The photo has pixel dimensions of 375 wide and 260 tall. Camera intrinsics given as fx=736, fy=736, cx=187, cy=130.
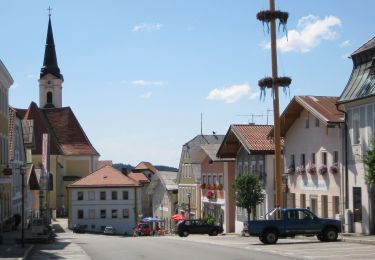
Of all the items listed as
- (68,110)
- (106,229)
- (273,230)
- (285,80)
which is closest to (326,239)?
(273,230)

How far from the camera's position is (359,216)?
37.2m

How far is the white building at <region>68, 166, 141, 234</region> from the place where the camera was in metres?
92.4

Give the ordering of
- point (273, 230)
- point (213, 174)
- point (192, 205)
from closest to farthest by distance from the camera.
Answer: point (273, 230) < point (213, 174) < point (192, 205)

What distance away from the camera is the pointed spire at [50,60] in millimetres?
121062

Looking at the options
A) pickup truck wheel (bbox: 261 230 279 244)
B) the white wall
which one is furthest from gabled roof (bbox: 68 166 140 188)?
pickup truck wheel (bbox: 261 230 279 244)

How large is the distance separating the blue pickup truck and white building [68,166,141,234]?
60.4 m

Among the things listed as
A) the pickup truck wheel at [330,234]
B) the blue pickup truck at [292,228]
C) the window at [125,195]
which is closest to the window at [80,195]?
the window at [125,195]

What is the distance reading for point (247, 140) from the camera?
52.4 m

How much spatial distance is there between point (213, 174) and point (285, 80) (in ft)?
102

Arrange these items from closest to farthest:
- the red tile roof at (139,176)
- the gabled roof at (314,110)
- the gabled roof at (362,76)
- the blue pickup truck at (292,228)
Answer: the blue pickup truck at (292,228) < the gabled roof at (362,76) < the gabled roof at (314,110) < the red tile roof at (139,176)

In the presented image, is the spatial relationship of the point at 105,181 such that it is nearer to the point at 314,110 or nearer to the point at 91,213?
the point at 91,213

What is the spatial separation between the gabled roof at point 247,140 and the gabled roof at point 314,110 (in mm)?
3551

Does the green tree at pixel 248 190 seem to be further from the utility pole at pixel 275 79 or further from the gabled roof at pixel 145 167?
the gabled roof at pixel 145 167

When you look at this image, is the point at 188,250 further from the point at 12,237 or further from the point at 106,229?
the point at 106,229
